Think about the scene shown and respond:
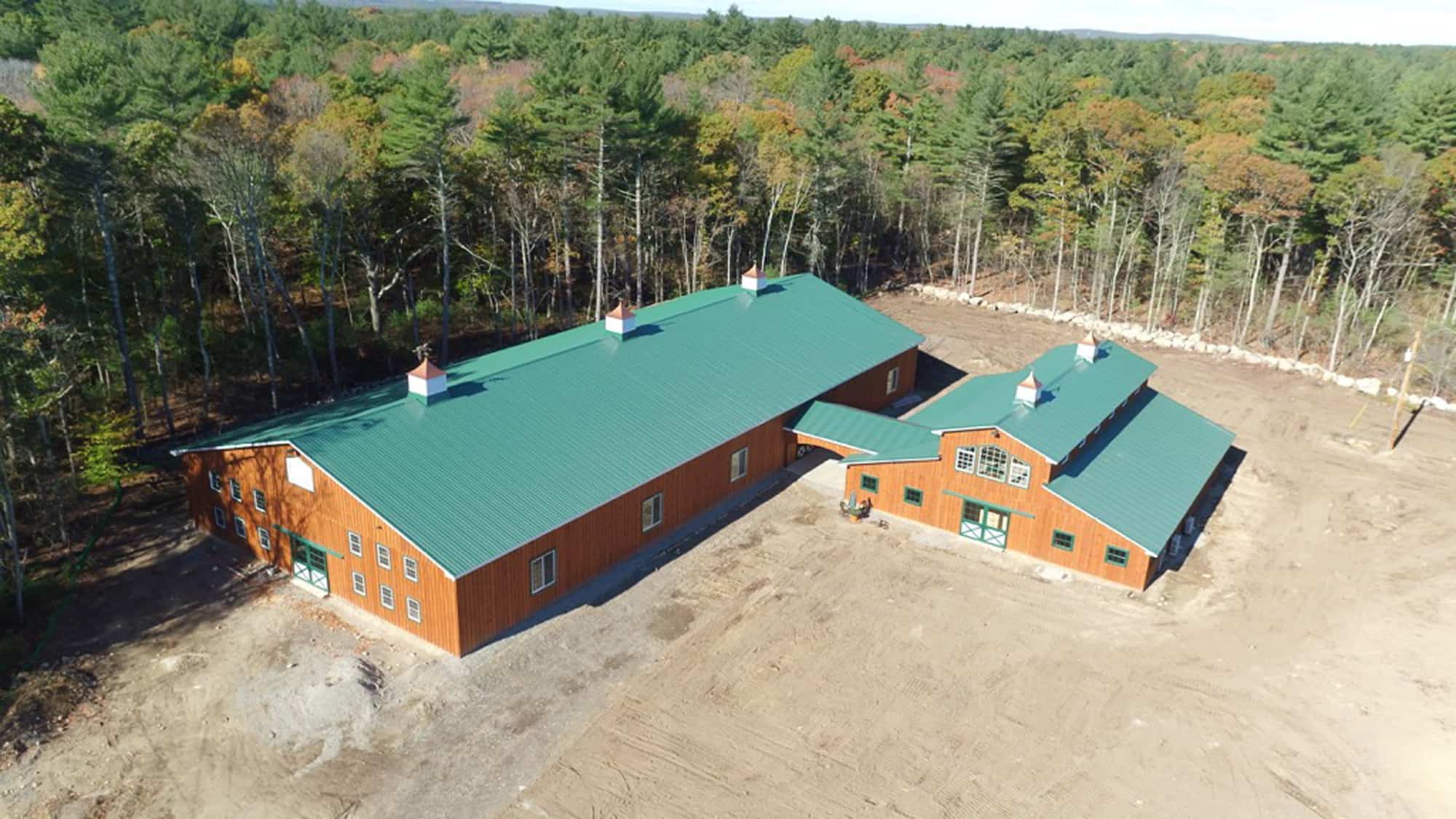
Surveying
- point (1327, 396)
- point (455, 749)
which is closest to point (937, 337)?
point (1327, 396)

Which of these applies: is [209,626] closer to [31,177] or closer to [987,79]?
[31,177]

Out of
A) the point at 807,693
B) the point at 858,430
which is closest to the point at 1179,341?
the point at 858,430

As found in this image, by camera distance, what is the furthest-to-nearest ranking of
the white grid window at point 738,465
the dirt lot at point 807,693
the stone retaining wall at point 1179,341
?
1. the stone retaining wall at point 1179,341
2. the white grid window at point 738,465
3. the dirt lot at point 807,693

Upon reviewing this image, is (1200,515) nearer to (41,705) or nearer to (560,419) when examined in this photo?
(560,419)

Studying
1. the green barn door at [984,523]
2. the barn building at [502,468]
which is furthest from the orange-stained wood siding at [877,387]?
the green barn door at [984,523]

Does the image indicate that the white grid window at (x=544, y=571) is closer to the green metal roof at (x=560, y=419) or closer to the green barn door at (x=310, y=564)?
the green metal roof at (x=560, y=419)
